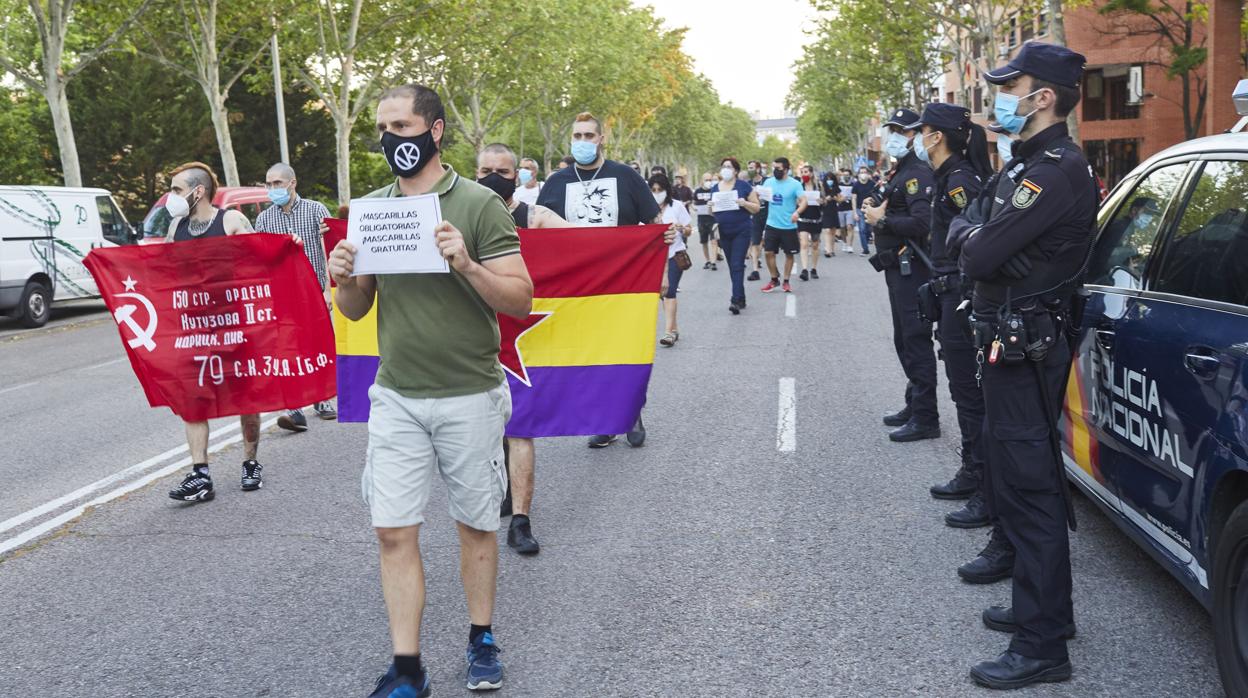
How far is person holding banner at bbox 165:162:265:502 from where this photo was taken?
6723 millimetres

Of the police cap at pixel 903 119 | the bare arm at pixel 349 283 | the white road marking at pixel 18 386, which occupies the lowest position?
the white road marking at pixel 18 386

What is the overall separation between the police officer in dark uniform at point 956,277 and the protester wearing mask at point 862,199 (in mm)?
15724

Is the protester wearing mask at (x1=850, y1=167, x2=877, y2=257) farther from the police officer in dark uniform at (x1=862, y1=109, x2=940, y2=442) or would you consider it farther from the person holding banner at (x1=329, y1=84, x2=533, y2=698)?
the person holding banner at (x1=329, y1=84, x2=533, y2=698)

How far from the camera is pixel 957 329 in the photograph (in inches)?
221

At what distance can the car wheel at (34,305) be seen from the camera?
17703mm

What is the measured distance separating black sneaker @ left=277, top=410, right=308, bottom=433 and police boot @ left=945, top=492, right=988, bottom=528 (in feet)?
16.0

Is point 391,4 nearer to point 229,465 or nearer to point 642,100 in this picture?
point 229,465

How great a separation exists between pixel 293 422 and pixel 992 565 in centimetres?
546

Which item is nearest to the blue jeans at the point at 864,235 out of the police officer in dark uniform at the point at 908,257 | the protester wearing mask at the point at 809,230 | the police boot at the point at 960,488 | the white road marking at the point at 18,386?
the protester wearing mask at the point at 809,230

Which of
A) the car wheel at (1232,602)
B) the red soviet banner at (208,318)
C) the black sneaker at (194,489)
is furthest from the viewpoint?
the red soviet banner at (208,318)

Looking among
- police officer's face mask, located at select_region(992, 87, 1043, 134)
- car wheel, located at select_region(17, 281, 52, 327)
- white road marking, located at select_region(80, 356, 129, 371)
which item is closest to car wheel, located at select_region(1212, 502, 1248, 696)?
police officer's face mask, located at select_region(992, 87, 1043, 134)

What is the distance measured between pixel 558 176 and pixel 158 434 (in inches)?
150

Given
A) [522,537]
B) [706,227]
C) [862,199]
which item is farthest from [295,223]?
[706,227]

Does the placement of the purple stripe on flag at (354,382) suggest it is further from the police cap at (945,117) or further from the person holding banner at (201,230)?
the police cap at (945,117)
